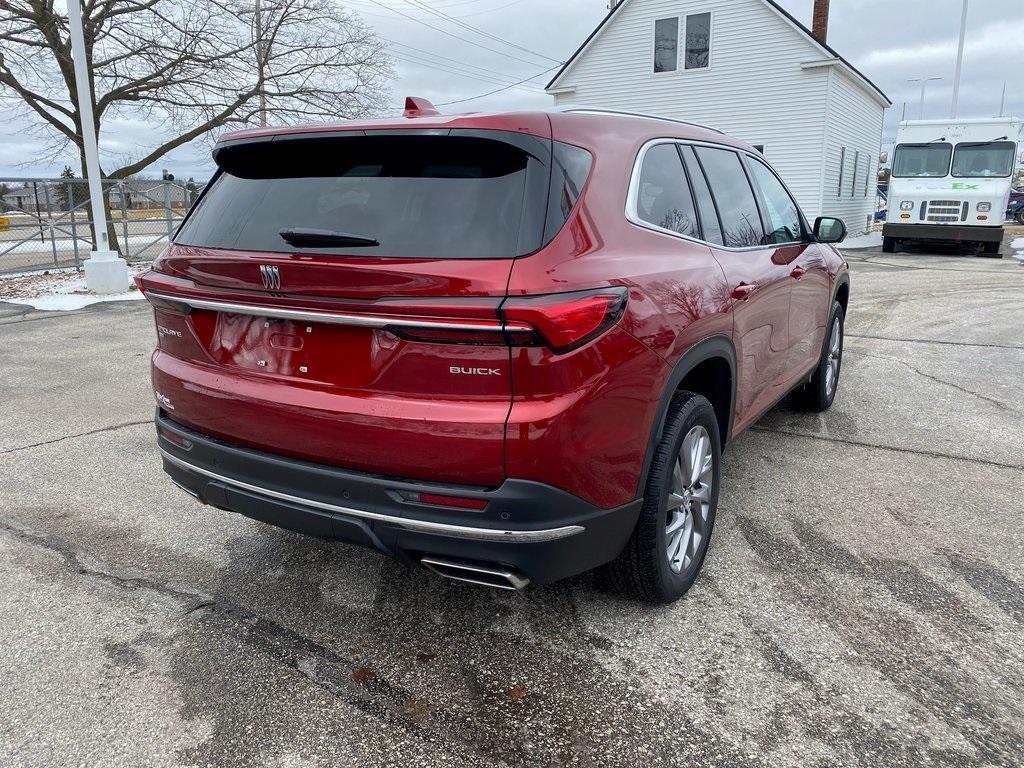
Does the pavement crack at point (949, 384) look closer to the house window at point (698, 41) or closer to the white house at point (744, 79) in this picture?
the white house at point (744, 79)

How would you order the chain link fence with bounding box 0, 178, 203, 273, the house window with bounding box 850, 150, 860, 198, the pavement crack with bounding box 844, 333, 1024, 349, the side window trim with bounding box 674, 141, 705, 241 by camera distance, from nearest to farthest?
the side window trim with bounding box 674, 141, 705, 241
the pavement crack with bounding box 844, 333, 1024, 349
the chain link fence with bounding box 0, 178, 203, 273
the house window with bounding box 850, 150, 860, 198

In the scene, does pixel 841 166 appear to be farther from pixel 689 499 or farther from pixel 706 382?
pixel 689 499

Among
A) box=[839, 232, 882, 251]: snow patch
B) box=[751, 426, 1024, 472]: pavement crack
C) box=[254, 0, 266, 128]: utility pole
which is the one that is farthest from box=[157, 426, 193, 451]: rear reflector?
box=[839, 232, 882, 251]: snow patch

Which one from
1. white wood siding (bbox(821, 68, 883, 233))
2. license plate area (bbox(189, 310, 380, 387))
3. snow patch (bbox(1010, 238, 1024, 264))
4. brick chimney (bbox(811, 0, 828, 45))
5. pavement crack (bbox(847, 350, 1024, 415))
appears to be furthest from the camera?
brick chimney (bbox(811, 0, 828, 45))

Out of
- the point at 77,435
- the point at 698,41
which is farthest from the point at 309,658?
the point at 698,41

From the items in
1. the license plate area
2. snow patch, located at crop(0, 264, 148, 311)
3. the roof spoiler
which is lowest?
snow patch, located at crop(0, 264, 148, 311)

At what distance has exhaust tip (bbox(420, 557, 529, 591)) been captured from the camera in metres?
2.33

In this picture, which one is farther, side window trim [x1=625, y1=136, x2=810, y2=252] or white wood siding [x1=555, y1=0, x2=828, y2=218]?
white wood siding [x1=555, y1=0, x2=828, y2=218]

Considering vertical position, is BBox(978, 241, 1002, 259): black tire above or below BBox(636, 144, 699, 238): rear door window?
below

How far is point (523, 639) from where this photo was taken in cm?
283

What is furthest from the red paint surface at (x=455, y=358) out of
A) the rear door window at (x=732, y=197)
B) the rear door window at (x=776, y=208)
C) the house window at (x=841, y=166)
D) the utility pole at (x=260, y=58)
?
the house window at (x=841, y=166)

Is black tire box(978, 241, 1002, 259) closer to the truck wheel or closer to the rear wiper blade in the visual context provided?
the truck wheel

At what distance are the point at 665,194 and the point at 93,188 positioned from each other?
37.2 ft

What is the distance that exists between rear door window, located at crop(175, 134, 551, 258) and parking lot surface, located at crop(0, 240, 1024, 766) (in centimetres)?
141
